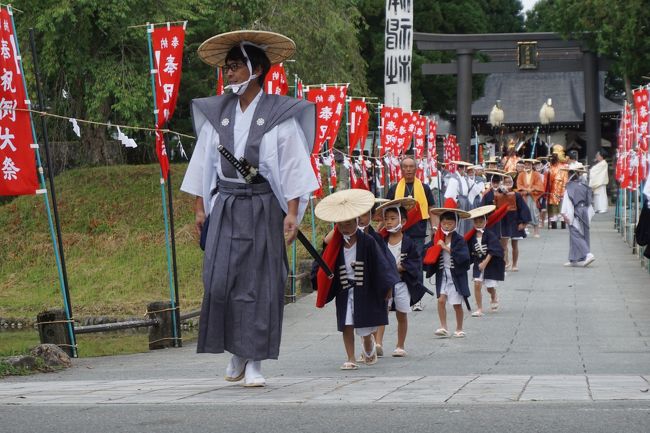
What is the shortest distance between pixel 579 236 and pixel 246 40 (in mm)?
14854

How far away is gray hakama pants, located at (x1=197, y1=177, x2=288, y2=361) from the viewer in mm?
7629

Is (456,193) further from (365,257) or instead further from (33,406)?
(33,406)

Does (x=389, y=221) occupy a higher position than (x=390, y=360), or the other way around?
(x=389, y=221)

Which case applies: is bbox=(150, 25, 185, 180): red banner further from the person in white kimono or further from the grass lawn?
the person in white kimono

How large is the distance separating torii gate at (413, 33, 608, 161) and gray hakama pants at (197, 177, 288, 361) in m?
32.5

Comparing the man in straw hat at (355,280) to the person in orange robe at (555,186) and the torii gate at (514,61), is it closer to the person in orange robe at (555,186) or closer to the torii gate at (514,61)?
the person in orange robe at (555,186)

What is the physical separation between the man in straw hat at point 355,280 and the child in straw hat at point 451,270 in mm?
2968

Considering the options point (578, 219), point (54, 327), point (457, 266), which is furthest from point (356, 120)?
point (54, 327)

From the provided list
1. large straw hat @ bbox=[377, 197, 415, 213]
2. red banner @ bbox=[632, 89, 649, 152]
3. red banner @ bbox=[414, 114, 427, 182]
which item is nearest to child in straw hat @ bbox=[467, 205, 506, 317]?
large straw hat @ bbox=[377, 197, 415, 213]

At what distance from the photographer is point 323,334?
45.0ft

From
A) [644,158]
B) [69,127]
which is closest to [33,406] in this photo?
[644,158]

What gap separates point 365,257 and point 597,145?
3362 centimetres

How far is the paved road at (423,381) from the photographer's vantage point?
5.92 metres

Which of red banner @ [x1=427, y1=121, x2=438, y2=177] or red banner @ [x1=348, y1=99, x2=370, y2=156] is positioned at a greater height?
red banner @ [x1=348, y1=99, x2=370, y2=156]
